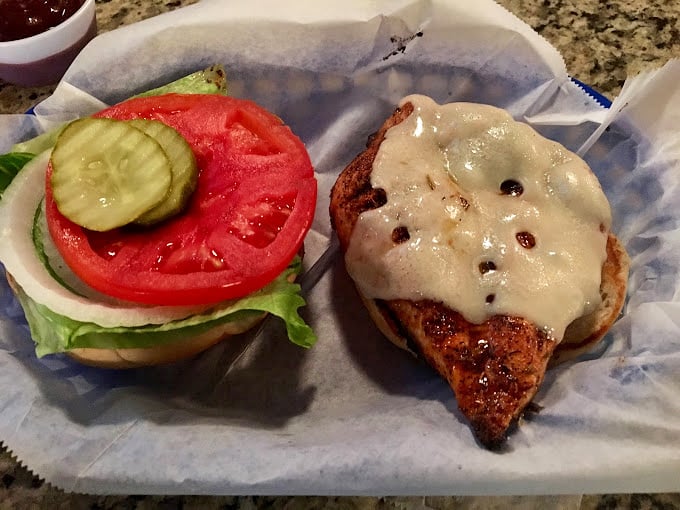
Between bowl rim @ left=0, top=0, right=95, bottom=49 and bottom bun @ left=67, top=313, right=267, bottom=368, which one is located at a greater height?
bowl rim @ left=0, top=0, right=95, bottom=49

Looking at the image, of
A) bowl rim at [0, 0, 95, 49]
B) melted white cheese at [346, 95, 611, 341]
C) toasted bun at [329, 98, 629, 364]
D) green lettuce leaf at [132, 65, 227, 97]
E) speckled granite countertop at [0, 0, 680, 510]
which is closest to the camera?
melted white cheese at [346, 95, 611, 341]

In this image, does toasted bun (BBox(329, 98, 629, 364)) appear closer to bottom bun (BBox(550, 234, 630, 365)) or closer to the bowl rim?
bottom bun (BBox(550, 234, 630, 365))

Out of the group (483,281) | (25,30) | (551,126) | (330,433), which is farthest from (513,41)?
(25,30)

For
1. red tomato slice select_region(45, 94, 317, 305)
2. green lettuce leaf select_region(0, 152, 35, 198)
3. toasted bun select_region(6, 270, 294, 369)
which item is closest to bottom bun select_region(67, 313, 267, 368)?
toasted bun select_region(6, 270, 294, 369)

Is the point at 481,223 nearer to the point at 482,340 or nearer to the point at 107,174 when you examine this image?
the point at 482,340

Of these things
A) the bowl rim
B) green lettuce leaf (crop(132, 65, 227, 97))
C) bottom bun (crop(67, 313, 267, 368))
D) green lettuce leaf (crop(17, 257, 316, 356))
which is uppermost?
green lettuce leaf (crop(132, 65, 227, 97))

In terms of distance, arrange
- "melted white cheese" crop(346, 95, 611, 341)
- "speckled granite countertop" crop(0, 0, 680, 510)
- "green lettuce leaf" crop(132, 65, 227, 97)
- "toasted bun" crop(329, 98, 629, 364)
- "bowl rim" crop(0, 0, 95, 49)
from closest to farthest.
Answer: "melted white cheese" crop(346, 95, 611, 341) < "toasted bun" crop(329, 98, 629, 364) < "green lettuce leaf" crop(132, 65, 227, 97) < "bowl rim" crop(0, 0, 95, 49) < "speckled granite countertop" crop(0, 0, 680, 510)

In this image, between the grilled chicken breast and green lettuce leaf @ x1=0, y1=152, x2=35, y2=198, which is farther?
green lettuce leaf @ x1=0, y1=152, x2=35, y2=198

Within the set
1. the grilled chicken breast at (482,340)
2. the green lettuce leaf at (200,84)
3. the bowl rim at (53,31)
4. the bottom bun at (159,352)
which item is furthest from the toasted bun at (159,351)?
the bowl rim at (53,31)

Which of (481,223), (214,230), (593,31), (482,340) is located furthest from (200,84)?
(593,31)
